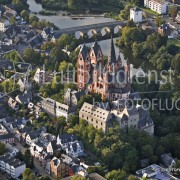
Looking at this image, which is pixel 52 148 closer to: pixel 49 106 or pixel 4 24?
pixel 49 106

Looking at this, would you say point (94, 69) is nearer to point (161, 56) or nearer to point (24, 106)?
point (24, 106)

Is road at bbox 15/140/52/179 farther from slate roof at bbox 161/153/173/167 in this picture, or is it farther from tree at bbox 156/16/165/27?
tree at bbox 156/16/165/27

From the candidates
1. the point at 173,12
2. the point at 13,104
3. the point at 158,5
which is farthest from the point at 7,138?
the point at 158,5

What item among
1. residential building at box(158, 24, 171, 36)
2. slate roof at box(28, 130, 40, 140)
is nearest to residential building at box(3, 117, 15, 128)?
slate roof at box(28, 130, 40, 140)

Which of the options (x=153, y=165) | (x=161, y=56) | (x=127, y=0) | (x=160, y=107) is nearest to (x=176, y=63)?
(x=161, y=56)

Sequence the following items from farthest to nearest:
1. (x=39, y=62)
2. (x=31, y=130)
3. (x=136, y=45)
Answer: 1. (x=136, y=45)
2. (x=39, y=62)
3. (x=31, y=130)

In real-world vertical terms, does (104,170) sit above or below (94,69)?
below
